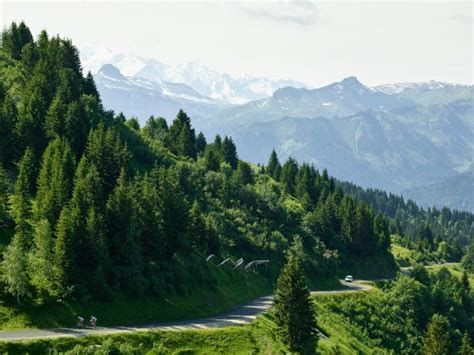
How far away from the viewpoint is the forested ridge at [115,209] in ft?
209

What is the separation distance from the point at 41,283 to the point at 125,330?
426 inches

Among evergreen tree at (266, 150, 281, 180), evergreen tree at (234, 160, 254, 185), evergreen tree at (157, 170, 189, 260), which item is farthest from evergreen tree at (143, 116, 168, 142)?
evergreen tree at (157, 170, 189, 260)

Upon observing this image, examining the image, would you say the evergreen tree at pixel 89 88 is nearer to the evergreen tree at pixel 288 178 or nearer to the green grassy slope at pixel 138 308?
the green grassy slope at pixel 138 308

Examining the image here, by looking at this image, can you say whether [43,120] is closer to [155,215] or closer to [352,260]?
[155,215]

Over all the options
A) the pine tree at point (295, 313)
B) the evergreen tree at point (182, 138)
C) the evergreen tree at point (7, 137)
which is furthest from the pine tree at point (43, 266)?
the evergreen tree at point (182, 138)

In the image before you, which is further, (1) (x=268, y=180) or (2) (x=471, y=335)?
(1) (x=268, y=180)

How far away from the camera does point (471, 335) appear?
112750 millimetres

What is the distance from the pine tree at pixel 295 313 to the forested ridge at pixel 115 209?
15898 mm

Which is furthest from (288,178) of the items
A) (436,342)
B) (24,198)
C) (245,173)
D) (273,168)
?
(24,198)

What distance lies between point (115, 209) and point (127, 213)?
1.58 metres

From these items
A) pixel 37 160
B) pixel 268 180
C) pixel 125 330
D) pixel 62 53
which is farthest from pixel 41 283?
pixel 268 180

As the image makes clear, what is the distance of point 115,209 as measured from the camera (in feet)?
230

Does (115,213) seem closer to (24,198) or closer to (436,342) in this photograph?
(24,198)

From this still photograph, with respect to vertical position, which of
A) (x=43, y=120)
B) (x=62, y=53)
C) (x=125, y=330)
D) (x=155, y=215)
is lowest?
(x=125, y=330)
